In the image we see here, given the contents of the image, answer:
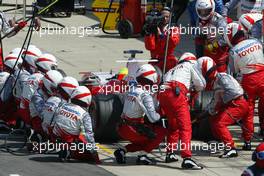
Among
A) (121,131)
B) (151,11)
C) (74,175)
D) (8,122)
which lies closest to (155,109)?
(121,131)

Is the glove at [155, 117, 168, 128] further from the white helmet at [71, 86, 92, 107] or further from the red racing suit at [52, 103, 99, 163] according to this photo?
the white helmet at [71, 86, 92, 107]

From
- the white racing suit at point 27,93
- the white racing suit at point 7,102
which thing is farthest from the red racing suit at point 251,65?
the white racing suit at point 7,102

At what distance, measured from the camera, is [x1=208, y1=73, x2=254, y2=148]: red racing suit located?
1449 centimetres

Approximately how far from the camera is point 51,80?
48.6 feet

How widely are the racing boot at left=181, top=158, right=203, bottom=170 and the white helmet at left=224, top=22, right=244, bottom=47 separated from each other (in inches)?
102

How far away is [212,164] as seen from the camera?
555 inches

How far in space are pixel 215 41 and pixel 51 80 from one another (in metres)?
3.18

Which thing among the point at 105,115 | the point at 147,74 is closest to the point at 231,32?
the point at 147,74

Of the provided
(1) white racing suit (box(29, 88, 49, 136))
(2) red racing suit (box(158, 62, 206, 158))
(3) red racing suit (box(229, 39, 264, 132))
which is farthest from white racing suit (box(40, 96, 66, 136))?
(3) red racing suit (box(229, 39, 264, 132))

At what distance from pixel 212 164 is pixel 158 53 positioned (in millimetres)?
3516

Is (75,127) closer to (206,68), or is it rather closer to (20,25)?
(206,68)

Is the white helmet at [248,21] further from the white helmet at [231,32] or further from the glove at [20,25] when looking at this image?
the glove at [20,25]

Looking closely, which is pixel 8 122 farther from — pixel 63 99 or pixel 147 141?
pixel 147 141

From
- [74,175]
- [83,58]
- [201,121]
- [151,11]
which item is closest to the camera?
[74,175]
